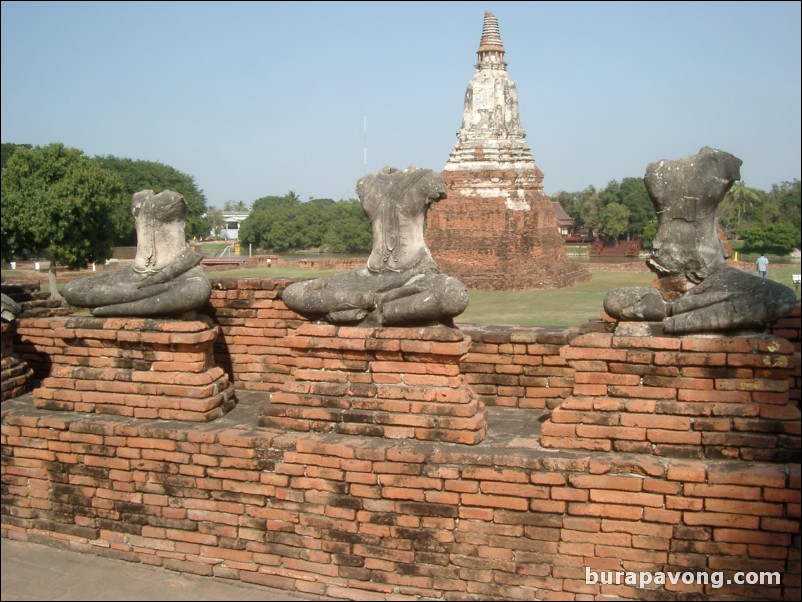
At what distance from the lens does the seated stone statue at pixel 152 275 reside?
5652 mm

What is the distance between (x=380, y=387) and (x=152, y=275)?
1.84m

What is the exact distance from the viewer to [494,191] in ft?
105

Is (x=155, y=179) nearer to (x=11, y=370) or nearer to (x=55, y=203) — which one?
(x=55, y=203)

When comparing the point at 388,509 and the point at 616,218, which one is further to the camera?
the point at 616,218

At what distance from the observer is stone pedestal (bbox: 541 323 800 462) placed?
4285 millimetres

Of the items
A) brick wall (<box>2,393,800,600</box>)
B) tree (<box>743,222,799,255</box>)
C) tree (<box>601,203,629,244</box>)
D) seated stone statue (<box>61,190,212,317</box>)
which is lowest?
brick wall (<box>2,393,800,600</box>)

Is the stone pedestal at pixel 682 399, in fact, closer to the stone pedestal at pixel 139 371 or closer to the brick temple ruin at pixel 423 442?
the brick temple ruin at pixel 423 442

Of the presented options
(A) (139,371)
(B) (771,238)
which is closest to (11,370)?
(A) (139,371)

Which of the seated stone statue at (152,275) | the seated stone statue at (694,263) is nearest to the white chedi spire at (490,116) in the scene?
the seated stone statue at (152,275)

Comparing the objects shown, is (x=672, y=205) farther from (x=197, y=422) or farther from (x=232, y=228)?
(x=232, y=228)

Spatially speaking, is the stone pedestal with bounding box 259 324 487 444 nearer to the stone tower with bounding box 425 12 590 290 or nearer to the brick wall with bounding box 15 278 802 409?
the brick wall with bounding box 15 278 802 409

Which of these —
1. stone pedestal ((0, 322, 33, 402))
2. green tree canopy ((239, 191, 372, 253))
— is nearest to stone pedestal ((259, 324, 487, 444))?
stone pedestal ((0, 322, 33, 402))

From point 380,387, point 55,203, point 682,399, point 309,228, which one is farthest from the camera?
point 309,228

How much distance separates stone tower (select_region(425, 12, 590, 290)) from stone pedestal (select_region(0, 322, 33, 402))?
2541 centimetres
